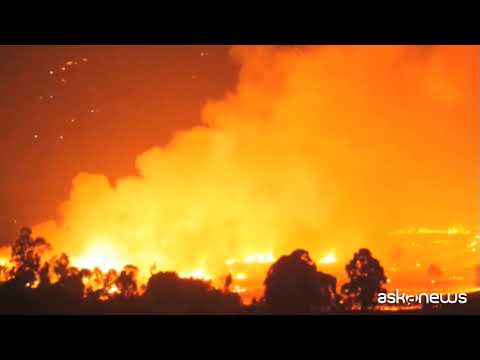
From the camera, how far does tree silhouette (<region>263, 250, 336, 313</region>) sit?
466cm

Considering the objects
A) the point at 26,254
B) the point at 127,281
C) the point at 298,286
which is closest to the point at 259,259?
the point at 298,286

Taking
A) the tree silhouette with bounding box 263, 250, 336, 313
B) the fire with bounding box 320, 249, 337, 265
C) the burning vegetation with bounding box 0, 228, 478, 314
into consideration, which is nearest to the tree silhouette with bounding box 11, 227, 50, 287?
the burning vegetation with bounding box 0, 228, 478, 314

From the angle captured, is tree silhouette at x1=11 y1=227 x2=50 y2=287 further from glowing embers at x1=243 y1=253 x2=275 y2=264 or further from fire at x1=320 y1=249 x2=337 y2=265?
fire at x1=320 y1=249 x2=337 y2=265

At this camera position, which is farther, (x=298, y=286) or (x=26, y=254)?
(x=26, y=254)

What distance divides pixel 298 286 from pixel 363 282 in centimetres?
60

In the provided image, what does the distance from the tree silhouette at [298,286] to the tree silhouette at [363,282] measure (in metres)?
0.15

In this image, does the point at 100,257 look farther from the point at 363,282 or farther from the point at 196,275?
the point at 363,282

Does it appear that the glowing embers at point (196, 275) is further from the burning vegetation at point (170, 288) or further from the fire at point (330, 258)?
the fire at point (330, 258)

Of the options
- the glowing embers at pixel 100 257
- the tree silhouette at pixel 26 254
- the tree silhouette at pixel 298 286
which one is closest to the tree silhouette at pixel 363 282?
the tree silhouette at pixel 298 286

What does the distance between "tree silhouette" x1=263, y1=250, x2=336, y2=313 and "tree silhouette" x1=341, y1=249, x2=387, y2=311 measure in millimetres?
155

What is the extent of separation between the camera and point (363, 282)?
4.73 metres

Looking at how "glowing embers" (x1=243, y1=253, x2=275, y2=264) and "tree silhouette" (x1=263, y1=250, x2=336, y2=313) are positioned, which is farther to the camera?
"glowing embers" (x1=243, y1=253, x2=275, y2=264)

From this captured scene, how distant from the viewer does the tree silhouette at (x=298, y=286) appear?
466 cm
